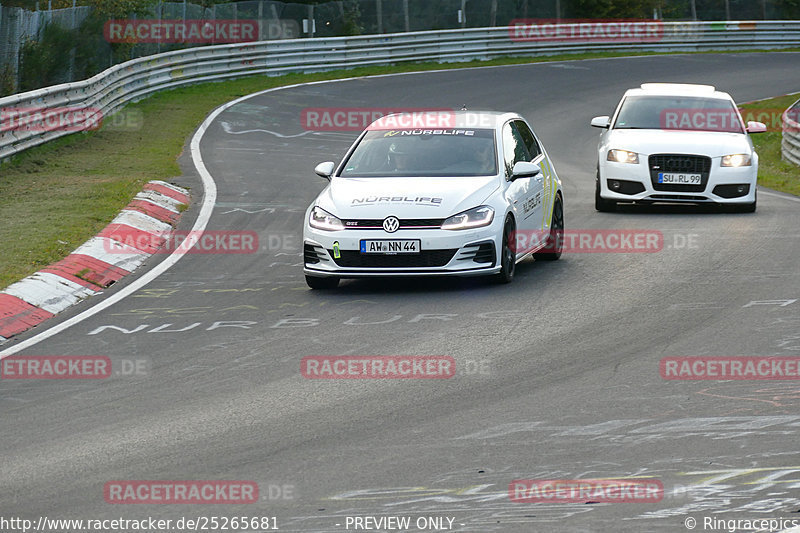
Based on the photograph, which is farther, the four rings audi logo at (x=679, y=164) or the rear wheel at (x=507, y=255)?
the four rings audi logo at (x=679, y=164)

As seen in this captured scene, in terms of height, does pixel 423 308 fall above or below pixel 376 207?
Answer: below

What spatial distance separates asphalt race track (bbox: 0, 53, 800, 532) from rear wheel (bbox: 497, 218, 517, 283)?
15 centimetres

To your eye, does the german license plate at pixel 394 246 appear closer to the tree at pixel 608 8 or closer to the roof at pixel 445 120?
the roof at pixel 445 120

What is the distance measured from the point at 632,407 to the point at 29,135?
15.1m

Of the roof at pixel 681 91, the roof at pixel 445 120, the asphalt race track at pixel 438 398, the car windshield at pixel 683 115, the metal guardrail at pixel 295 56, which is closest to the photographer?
the asphalt race track at pixel 438 398

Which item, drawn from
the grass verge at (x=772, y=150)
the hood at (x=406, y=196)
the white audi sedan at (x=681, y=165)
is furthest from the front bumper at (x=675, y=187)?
the hood at (x=406, y=196)

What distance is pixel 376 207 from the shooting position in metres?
11.6

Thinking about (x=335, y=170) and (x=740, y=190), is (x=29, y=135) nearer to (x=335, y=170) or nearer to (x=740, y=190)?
(x=335, y=170)

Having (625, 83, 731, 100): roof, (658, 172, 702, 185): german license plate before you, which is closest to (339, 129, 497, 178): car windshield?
(658, 172, 702, 185): german license plate

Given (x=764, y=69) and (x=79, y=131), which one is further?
(x=764, y=69)

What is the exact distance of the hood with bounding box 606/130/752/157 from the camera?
669 inches

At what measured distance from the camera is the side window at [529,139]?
1366 cm

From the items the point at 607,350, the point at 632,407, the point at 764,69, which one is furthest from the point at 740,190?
the point at 764,69

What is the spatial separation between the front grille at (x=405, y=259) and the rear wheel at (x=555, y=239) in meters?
2.33
